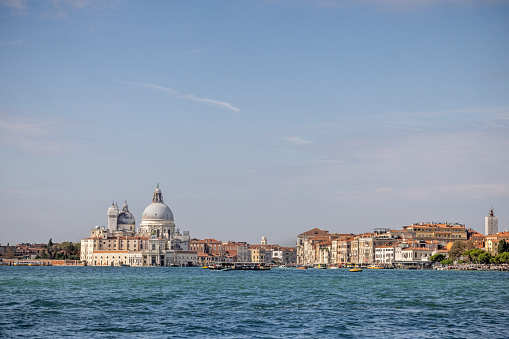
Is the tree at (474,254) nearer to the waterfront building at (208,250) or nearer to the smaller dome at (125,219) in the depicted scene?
the waterfront building at (208,250)

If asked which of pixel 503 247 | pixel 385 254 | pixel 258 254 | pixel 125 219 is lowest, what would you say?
pixel 258 254

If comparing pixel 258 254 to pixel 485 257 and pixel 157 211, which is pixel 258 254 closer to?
pixel 157 211

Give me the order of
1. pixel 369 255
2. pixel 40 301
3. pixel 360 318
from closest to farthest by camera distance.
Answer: pixel 360 318 < pixel 40 301 < pixel 369 255

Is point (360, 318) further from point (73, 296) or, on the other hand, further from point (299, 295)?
point (73, 296)

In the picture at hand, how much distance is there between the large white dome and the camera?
160 m

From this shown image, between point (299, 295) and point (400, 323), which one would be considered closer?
point (400, 323)

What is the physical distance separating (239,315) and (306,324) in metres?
3.26

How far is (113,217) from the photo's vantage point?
161375mm

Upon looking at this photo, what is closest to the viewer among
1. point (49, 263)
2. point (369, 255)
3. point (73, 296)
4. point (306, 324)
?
point (306, 324)

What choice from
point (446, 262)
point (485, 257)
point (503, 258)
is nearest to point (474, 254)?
point (485, 257)

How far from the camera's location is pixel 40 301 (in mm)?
30469

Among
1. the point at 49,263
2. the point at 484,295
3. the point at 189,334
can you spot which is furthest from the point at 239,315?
the point at 49,263

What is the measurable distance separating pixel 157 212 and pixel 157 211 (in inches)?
9.5

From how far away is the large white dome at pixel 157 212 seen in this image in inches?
6289
